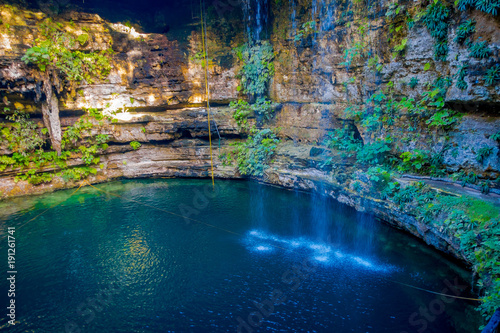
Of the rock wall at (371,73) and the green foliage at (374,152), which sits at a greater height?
the rock wall at (371,73)

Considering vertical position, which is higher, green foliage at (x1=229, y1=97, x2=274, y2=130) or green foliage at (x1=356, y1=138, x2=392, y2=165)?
green foliage at (x1=229, y1=97, x2=274, y2=130)

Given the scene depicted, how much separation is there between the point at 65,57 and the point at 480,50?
13.9 meters

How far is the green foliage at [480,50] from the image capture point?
567 cm

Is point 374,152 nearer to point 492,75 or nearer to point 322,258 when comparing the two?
point 492,75

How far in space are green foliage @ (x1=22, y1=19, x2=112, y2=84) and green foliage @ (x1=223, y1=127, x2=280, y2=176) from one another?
23.0ft

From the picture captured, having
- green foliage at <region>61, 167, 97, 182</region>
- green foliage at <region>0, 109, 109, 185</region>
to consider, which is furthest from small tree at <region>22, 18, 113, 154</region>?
green foliage at <region>61, 167, 97, 182</region>

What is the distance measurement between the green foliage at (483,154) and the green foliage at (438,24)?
2521mm

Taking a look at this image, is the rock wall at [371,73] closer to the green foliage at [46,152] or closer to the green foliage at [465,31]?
the green foliage at [465,31]

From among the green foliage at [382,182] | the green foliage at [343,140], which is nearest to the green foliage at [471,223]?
the green foliage at [382,182]

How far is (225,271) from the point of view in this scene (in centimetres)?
593

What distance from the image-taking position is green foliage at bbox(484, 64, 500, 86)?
5531 mm

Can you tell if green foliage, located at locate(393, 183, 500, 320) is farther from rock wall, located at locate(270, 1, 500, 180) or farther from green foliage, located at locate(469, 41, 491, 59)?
green foliage, located at locate(469, 41, 491, 59)

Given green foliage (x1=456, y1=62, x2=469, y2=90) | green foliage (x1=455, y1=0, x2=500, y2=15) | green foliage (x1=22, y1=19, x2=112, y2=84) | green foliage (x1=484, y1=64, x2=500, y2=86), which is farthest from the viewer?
green foliage (x1=22, y1=19, x2=112, y2=84)

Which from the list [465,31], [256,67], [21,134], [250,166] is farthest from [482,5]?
[21,134]
